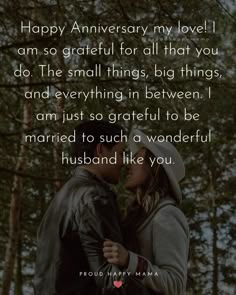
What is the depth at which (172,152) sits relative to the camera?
9.61ft

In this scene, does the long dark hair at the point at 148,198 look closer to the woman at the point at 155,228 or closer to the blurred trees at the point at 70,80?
the woman at the point at 155,228

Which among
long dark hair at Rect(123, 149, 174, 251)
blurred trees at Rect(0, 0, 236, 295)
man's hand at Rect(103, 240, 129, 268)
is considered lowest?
man's hand at Rect(103, 240, 129, 268)

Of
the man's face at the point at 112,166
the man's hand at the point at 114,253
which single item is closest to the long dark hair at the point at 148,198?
the man's face at the point at 112,166

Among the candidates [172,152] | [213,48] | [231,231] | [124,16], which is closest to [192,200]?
[231,231]

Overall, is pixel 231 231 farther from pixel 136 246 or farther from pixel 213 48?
pixel 136 246

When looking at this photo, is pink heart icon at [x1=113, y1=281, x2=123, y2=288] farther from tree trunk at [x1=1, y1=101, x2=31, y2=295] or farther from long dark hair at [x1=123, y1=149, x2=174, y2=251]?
tree trunk at [x1=1, y1=101, x2=31, y2=295]

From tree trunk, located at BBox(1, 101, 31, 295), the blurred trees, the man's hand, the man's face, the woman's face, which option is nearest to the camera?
the man's hand

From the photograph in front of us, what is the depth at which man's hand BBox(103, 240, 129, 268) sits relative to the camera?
240cm

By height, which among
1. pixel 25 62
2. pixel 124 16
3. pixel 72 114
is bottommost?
pixel 72 114

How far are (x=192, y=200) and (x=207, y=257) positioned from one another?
8.96 feet

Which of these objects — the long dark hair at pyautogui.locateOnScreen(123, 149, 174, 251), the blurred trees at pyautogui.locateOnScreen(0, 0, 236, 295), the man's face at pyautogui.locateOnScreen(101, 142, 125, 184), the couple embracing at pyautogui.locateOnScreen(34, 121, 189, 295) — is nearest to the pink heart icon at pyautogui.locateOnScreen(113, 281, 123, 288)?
the couple embracing at pyautogui.locateOnScreen(34, 121, 189, 295)

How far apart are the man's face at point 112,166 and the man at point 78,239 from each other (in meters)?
0.05

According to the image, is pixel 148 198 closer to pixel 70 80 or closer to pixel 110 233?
pixel 110 233

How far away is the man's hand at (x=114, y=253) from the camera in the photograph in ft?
7.88
